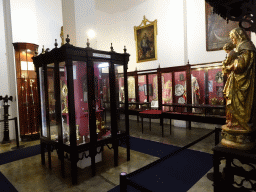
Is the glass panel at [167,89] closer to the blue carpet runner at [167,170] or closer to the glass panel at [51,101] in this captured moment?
the blue carpet runner at [167,170]

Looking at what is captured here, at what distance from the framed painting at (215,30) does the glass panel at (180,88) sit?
1582 mm

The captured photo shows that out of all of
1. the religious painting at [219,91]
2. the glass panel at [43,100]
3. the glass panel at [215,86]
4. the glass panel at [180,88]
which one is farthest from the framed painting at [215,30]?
the glass panel at [43,100]

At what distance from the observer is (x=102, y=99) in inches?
171

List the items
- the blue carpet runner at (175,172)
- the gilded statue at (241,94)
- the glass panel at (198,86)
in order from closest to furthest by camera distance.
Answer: the gilded statue at (241,94) < the blue carpet runner at (175,172) < the glass panel at (198,86)

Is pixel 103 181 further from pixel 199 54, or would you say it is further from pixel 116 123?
pixel 199 54

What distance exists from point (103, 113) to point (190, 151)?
2812 millimetres

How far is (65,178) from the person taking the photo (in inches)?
151

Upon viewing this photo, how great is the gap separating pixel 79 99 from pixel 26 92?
13.8 feet

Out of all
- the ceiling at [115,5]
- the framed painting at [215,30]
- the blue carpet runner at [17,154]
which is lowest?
the blue carpet runner at [17,154]

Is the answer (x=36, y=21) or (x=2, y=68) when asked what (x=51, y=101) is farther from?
A: (x=36, y=21)

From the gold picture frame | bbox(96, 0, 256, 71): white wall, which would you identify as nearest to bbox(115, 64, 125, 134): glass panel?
bbox(96, 0, 256, 71): white wall

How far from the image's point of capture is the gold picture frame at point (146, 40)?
31.1 feet

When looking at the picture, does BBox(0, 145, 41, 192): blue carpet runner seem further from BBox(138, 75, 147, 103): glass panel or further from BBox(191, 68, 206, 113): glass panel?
BBox(191, 68, 206, 113): glass panel

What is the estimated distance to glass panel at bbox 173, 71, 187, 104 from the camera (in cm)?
772
